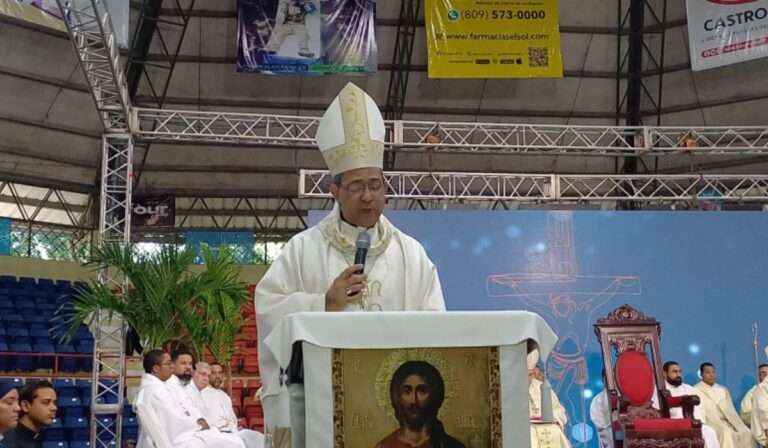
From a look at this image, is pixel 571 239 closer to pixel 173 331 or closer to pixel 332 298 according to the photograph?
pixel 173 331

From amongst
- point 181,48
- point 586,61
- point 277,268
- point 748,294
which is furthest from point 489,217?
point 277,268

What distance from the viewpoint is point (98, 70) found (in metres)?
9.48

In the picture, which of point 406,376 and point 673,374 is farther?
point 673,374

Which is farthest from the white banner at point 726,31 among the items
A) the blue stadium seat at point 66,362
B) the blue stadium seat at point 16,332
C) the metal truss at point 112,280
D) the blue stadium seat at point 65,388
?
the blue stadium seat at point 16,332

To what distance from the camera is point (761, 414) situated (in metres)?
9.88

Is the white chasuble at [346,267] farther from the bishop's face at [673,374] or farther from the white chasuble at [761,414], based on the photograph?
the white chasuble at [761,414]

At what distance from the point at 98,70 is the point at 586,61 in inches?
337

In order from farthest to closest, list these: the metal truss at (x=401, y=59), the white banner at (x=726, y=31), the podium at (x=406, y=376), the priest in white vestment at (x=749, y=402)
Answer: the metal truss at (x=401, y=59)
the white banner at (x=726, y=31)
the priest in white vestment at (x=749, y=402)
the podium at (x=406, y=376)

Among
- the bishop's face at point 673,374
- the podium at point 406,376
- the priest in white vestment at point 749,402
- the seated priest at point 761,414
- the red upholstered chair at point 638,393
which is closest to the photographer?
the podium at point 406,376

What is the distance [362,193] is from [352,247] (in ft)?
0.54

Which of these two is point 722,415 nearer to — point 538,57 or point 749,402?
point 749,402

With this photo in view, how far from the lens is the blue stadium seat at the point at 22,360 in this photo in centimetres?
1236

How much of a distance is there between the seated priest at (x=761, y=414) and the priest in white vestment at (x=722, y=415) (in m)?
0.13

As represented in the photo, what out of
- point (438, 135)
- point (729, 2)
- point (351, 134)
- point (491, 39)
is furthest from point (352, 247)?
point (491, 39)
